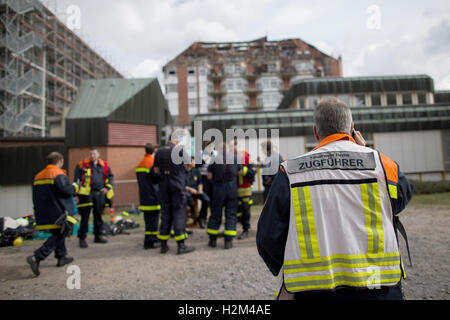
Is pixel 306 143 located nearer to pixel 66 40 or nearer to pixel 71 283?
pixel 71 283

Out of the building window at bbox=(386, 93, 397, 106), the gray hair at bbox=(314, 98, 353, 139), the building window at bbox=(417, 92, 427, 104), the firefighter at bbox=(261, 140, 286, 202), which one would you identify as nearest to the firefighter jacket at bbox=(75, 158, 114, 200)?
the firefighter at bbox=(261, 140, 286, 202)

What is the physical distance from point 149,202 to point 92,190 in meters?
1.58

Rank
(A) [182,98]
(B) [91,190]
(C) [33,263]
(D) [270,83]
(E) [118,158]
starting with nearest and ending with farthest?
(C) [33,263] → (B) [91,190] → (E) [118,158] → (A) [182,98] → (D) [270,83]

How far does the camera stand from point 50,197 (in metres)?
4.45

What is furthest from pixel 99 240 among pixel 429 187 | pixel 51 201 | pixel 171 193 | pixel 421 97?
pixel 421 97

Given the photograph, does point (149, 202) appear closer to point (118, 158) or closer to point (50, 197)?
point (50, 197)

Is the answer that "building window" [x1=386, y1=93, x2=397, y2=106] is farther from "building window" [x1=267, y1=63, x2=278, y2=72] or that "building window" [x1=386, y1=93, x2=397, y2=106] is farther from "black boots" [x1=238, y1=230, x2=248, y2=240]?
"building window" [x1=267, y1=63, x2=278, y2=72]

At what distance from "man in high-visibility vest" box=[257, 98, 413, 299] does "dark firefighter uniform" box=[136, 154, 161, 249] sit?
4640 mm

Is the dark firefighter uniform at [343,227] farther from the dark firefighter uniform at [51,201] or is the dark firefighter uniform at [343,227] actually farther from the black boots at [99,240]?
the black boots at [99,240]

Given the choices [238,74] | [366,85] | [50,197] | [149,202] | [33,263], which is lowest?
[33,263]

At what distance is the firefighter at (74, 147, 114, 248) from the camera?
20.3ft

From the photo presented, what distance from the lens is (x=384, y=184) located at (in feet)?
4.78

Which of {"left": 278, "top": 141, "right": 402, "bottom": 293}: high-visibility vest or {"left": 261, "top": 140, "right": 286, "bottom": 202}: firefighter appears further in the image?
{"left": 261, "top": 140, "right": 286, "bottom": 202}: firefighter
